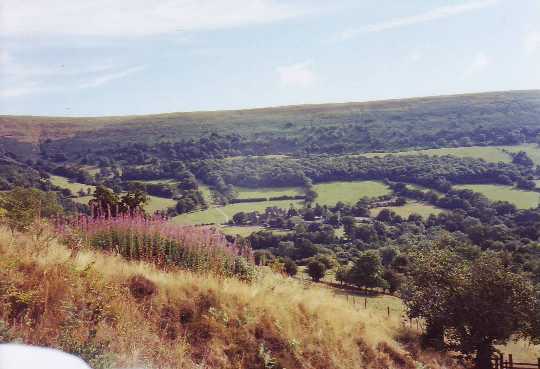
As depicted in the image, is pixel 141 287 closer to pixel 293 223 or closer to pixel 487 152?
pixel 293 223

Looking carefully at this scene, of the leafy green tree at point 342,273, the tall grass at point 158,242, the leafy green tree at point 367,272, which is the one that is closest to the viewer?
the tall grass at point 158,242

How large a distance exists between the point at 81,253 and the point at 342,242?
2036 inches

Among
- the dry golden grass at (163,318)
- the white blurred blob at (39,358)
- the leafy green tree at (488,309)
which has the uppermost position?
the white blurred blob at (39,358)

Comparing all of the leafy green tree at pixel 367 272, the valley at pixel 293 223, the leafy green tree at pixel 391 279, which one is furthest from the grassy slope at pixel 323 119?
the leafy green tree at pixel 391 279

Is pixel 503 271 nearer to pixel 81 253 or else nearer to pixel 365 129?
pixel 81 253

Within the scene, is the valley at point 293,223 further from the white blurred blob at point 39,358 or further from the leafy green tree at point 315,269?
the white blurred blob at point 39,358

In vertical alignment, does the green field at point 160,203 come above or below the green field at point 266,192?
above

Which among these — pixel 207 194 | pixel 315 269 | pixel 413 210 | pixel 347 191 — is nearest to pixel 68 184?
pixel 207 194

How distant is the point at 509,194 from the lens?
69750mm

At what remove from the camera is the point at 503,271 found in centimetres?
1538

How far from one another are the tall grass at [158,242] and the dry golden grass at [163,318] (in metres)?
0.65

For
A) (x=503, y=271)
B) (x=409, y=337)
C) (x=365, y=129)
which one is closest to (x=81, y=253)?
(x=409, y=337)

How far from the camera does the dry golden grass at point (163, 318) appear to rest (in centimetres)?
530

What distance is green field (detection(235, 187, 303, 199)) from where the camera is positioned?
75.8 meters
